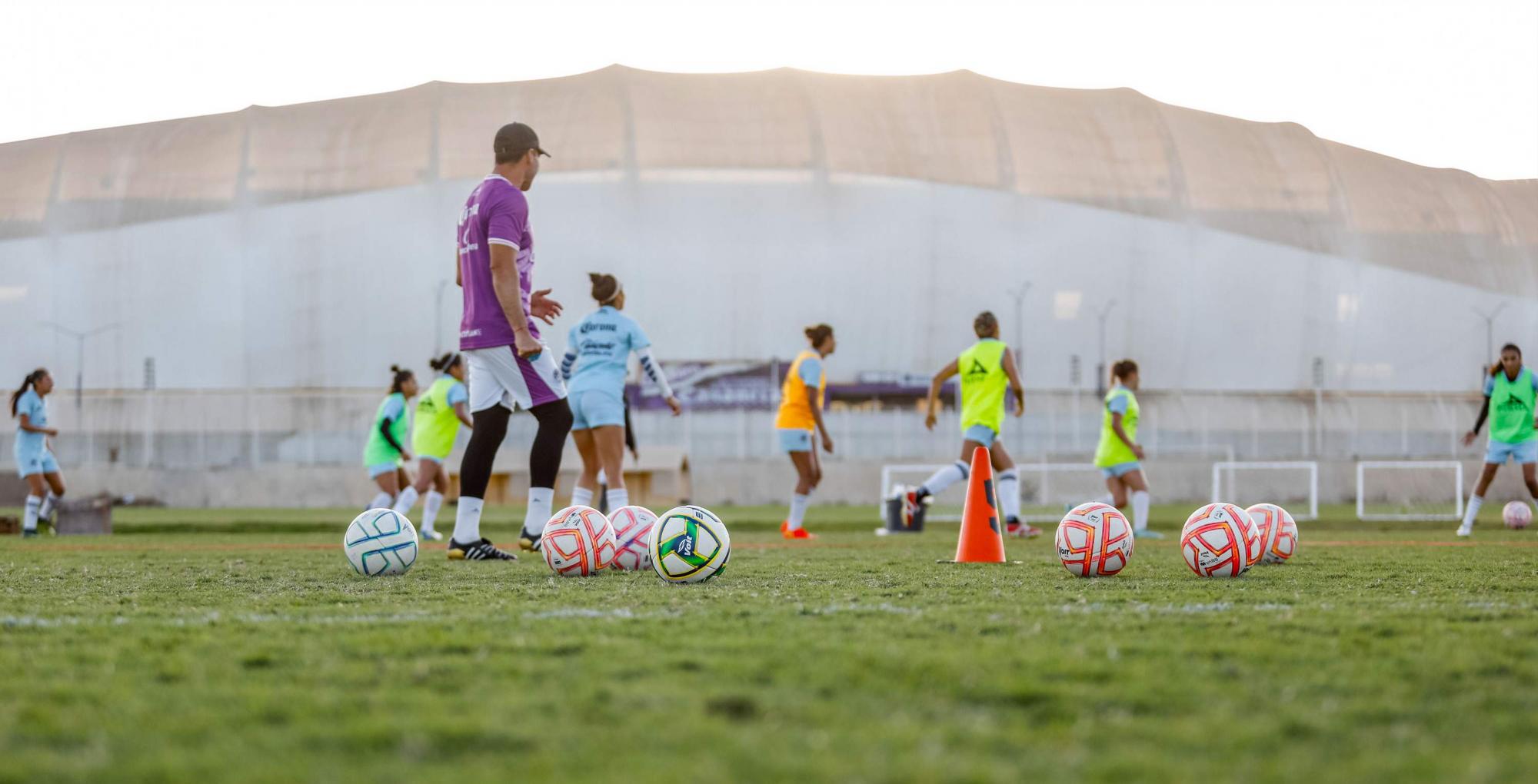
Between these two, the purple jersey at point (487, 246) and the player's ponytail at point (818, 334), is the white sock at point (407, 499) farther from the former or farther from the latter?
the purple jersey at point (487, 246)

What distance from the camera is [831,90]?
180ft

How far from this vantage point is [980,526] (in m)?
8.72

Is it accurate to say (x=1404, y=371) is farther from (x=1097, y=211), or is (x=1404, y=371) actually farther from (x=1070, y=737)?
(x=1070, y=737)

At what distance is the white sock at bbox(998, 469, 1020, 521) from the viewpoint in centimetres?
1334

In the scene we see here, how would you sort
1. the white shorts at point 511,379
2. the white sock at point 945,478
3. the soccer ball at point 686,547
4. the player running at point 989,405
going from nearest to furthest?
the soccer ball at point 686,547 → the white shorts at point 511,379 → the player running at point 989,405 → the white sock at point 945,478

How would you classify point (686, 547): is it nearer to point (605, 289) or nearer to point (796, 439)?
point (605, 289)

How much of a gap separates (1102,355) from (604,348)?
44.0 m

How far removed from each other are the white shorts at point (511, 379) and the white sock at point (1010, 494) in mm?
6173

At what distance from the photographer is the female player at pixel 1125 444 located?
13.9 m

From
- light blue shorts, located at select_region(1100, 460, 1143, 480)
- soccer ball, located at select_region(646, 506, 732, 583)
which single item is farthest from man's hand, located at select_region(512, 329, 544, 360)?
light blue shorts, located at select_region(1100, 460, 1143, 480)

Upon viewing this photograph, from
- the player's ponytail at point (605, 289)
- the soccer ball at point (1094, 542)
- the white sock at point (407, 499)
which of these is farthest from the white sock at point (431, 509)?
the soccer ball at point (1094, 542)

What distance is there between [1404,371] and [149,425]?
46.9 m

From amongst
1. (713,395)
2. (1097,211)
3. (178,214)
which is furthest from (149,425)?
(1097,211)

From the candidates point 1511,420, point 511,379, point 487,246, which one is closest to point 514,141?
point 487,246
